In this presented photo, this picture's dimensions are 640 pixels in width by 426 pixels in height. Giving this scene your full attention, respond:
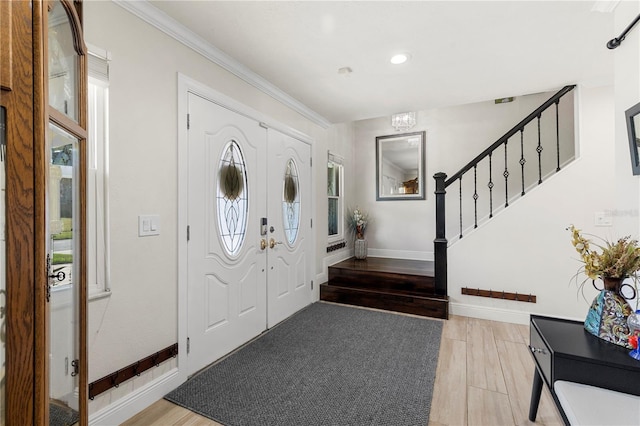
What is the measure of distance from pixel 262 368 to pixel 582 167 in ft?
11.5

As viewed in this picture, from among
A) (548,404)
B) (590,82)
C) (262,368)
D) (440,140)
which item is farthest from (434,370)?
(440,140)

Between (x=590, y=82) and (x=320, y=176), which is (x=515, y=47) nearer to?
(x=590, y=82)

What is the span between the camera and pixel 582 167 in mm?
2996

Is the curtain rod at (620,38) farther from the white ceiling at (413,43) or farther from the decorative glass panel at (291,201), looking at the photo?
the decorative glass panel at (291,201)

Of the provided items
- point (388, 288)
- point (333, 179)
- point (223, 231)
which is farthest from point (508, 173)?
point (223, 231)

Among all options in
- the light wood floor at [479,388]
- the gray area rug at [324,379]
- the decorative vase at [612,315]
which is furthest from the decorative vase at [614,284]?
the gray area rug at [324,379]

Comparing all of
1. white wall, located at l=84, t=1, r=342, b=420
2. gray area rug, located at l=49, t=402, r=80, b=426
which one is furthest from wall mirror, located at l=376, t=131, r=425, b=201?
gray area rug, located at l=49, t=402, r=80, b=426

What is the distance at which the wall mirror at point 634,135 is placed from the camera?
154cm

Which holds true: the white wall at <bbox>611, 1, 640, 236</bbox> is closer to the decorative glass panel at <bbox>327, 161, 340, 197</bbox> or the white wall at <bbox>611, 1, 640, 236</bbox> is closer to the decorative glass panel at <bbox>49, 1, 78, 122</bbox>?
the decorative glass panel at <bbox>49, 1, 78, 122</bbox>

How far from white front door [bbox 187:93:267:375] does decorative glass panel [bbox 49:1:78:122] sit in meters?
1.06

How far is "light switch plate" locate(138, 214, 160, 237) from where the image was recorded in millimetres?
1862

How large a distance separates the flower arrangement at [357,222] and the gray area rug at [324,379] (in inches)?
77.0

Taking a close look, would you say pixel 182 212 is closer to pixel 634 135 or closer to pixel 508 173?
pixel 634 135

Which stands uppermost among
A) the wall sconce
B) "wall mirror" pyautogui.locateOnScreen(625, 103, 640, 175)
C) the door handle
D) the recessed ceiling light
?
the wall sconce
